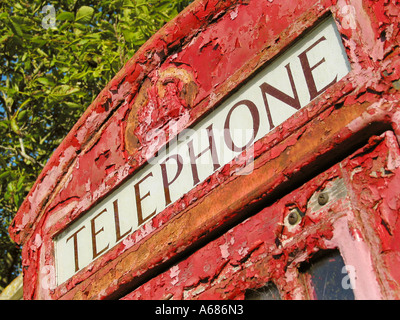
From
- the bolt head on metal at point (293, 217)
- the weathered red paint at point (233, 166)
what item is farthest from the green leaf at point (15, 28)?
the bolt head on metal at point (293, 217)

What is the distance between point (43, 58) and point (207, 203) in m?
4.62

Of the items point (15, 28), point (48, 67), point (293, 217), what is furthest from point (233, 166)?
point (48, 67)

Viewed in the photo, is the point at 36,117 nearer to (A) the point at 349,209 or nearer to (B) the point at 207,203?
(B) the point at 207,203

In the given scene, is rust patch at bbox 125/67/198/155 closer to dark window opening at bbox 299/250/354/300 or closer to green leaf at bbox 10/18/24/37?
dark window opening at bbox 299/250/354/300

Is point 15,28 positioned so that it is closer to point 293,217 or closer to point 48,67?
point 48,67

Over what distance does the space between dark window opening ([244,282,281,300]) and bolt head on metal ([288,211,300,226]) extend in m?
0.18

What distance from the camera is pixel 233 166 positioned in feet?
6.35

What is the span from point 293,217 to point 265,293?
23cm

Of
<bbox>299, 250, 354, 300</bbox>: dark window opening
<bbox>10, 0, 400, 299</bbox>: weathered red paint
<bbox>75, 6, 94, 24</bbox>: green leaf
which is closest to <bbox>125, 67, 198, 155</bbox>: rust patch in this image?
<bbox>10, 0, 400, 299</bbox>: weathered red paint

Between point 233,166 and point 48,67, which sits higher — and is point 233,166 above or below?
below

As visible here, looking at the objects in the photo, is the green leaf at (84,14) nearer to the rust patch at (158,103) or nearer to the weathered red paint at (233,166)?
the weathered red paint at (233,166)

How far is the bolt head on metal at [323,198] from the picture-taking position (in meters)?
1.64

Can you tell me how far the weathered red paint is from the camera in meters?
1.57

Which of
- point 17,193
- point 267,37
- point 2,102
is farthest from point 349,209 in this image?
point 2,102
